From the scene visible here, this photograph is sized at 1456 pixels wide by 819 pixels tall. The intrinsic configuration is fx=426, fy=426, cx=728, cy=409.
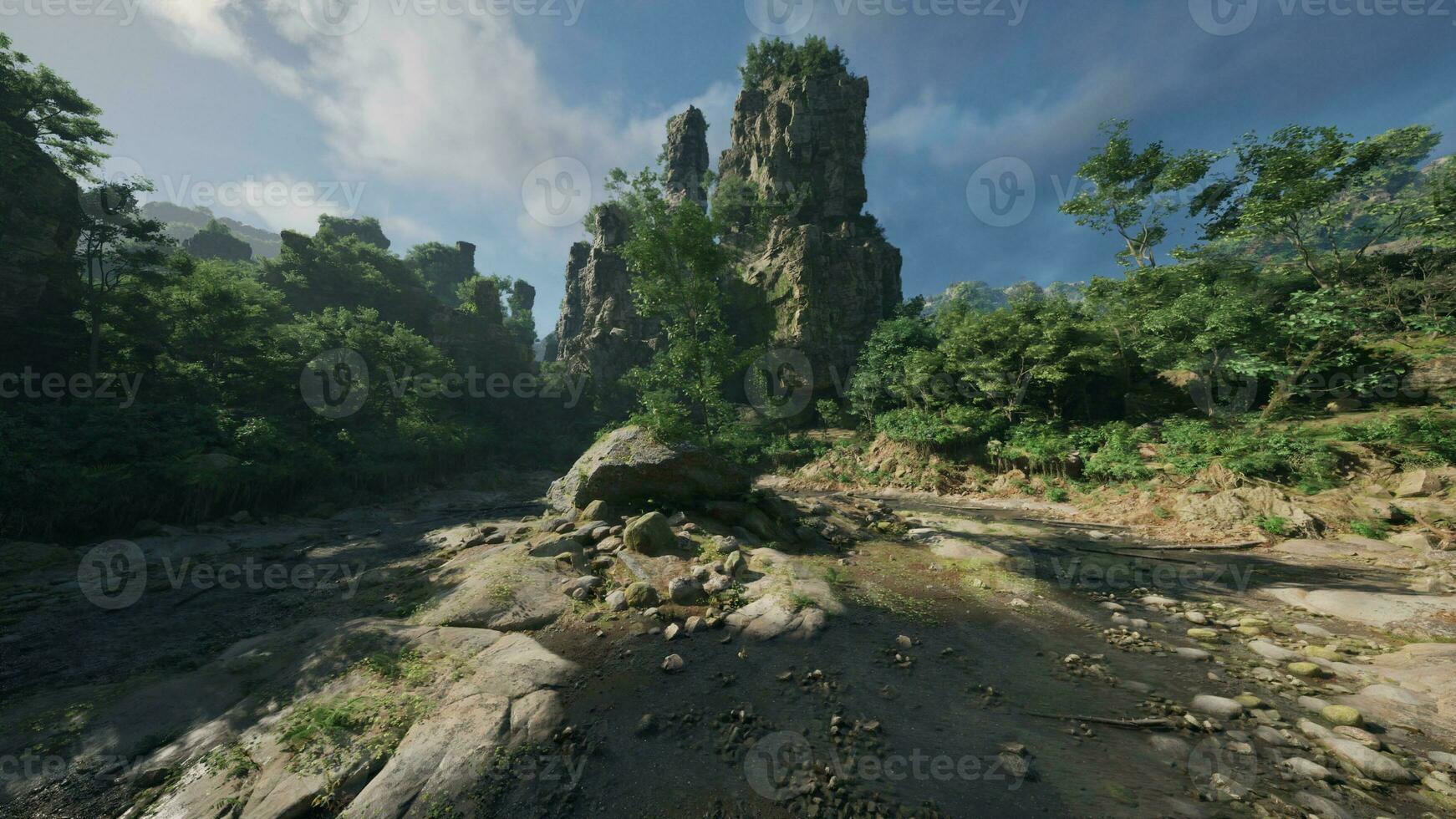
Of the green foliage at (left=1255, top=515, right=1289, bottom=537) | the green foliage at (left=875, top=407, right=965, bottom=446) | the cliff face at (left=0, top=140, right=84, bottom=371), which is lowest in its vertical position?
the green foliage at (left=1255, top=515, right=1289, bottom=537)

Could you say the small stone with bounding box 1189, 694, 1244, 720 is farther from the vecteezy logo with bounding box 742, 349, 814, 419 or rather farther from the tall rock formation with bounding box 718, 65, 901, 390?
the tall rock formation with bounding box 718, 65, 901, 390

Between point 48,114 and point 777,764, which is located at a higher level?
point 48,114

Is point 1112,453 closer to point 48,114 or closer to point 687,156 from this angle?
point 48,114

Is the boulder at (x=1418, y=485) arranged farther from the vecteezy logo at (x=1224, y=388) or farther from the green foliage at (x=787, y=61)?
the green foliage at (x=787, y=61)

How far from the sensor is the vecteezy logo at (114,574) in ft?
31.2

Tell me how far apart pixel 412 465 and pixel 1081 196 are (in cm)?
4207

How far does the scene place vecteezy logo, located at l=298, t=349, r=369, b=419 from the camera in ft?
80.1

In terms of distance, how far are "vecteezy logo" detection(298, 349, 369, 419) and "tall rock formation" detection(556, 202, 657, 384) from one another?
75.4ft

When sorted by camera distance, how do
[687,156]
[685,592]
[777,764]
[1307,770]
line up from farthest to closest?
[687,156] < [685,592] < [777,764] < [1307,770]

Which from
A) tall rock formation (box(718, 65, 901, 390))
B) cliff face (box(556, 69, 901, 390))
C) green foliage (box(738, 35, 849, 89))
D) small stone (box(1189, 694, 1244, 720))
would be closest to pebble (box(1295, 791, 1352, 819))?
small stone (box(1189, 694, 1244, 720))

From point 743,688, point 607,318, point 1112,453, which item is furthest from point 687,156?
point 743,688

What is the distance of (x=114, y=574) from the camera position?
36.3ft

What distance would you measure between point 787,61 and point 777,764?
209ft

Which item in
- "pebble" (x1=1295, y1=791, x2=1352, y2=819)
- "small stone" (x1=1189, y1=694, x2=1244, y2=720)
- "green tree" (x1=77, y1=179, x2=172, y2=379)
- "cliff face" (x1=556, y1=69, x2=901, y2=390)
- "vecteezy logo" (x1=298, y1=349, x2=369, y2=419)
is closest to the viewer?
"pebble" (x1=1295, y1=791, x2=1352, y2=819)
